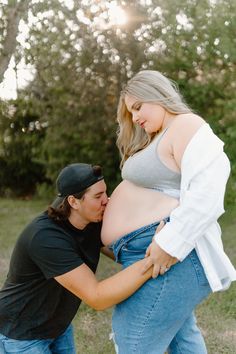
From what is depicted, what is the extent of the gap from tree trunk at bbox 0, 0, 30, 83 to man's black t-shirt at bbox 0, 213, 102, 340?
15.7ft

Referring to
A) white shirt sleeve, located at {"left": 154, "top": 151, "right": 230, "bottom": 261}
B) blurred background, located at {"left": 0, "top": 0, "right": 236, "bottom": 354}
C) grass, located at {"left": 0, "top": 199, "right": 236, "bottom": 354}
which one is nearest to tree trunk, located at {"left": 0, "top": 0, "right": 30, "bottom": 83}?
blurred background, located at {"left": 0, "top": 0, "right": 236, "bottom": 354}

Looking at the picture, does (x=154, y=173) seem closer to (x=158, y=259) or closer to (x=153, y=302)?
(x=158, y=259)

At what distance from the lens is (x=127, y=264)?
2.20 m

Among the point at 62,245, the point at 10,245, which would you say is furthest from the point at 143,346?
the point at 10,245

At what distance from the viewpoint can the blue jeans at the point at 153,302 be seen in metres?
2.07

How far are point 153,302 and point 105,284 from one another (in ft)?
0.68

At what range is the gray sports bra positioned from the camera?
6.89 ft

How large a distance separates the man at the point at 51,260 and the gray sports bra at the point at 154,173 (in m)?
0.32

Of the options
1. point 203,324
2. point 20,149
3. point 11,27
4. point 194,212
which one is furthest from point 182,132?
point 20,149

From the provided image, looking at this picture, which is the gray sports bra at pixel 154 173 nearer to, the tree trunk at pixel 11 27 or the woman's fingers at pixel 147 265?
the woman's fingers at pixel 147 265

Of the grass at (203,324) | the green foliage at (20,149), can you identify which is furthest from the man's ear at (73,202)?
the green foliage at (20,149)

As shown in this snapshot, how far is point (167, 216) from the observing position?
2092 mm

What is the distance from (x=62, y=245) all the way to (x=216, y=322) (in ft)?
7.88

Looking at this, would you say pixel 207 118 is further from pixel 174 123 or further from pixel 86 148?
pixel 174 123
